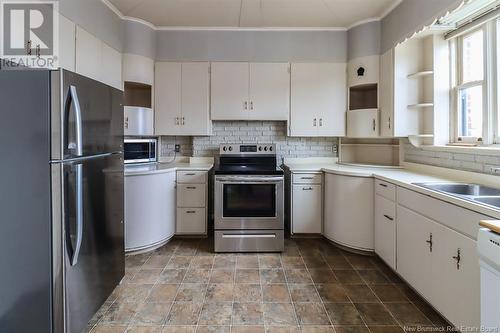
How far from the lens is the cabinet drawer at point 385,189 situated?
2.30 meters

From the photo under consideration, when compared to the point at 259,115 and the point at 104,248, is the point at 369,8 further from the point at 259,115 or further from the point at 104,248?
the point at 104,248

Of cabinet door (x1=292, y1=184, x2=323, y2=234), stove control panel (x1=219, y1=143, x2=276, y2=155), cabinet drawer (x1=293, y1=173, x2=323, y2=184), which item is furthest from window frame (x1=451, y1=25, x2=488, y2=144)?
stove control panel (x1=219, y1=143, x2=276, y2=155)

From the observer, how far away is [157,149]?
3.62 metres

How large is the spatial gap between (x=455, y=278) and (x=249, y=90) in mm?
2717

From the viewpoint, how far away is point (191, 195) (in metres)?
3.16

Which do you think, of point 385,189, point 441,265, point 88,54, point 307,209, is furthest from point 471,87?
point 88,54

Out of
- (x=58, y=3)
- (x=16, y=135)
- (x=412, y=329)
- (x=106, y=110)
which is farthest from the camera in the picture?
(x=58, y=3)

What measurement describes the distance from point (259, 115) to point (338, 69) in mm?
1147

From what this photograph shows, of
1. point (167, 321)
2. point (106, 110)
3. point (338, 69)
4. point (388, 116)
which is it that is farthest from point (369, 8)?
point (167, 321)

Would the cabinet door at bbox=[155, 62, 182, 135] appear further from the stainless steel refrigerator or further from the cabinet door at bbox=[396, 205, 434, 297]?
the cabinet door at bbox=[396, 205, 434, 297]

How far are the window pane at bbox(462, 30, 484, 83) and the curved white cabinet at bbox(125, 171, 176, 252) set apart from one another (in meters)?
3.07

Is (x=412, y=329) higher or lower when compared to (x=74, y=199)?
lower

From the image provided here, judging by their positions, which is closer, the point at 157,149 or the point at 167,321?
the point at 167,321

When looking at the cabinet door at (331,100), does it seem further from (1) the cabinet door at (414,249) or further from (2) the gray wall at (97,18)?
(2) the gray wall at (97,18)
